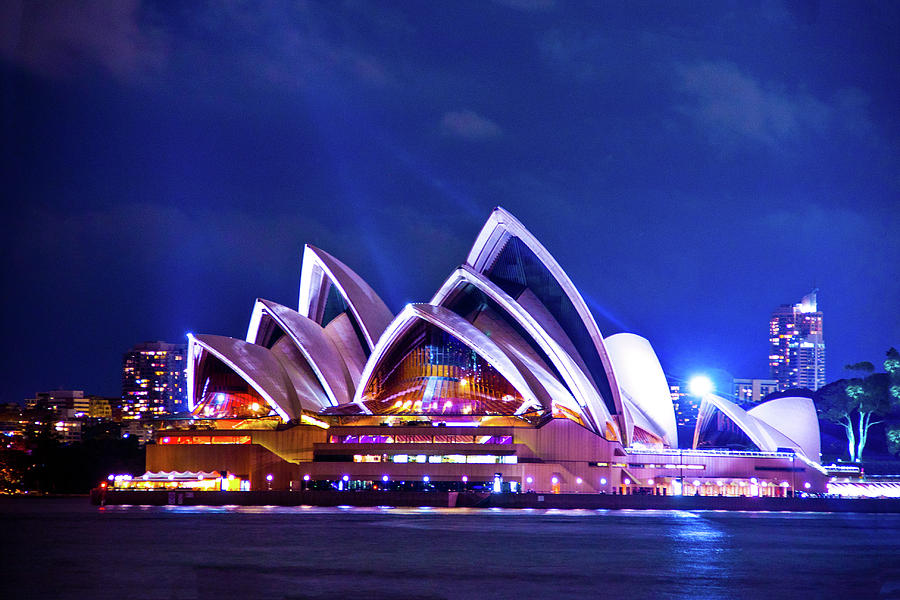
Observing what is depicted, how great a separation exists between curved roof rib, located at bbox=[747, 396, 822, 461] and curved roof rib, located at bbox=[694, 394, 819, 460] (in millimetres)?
1463

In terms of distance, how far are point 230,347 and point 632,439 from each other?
3030cm

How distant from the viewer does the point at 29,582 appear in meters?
21.0

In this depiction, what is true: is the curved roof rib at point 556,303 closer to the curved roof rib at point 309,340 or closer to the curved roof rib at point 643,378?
the curved roof rib at point 643,378

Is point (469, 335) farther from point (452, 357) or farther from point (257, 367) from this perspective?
point (257, 367)

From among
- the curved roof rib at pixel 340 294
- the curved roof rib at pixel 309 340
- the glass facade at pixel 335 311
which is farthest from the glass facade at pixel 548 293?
the curved roof rib at pixel 309 340

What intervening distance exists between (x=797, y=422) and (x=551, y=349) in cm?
2372

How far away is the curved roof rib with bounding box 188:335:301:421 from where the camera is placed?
73250mm

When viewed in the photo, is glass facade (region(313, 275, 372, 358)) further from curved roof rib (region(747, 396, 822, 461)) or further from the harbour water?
the harbour water

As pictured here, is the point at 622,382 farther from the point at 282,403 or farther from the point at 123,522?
the point at 123,522

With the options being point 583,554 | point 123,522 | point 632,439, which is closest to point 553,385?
point 632,439

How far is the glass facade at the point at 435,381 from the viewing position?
73312 mm

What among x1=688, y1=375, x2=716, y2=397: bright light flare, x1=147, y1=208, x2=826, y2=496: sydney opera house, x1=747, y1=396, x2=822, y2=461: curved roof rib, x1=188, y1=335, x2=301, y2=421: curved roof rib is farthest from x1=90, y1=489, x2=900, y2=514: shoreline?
x1=747, y1=396, x2=822, y2=461: curved roof rib

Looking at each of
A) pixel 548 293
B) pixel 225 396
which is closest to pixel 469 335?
pixel 548 293

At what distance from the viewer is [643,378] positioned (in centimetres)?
8112
